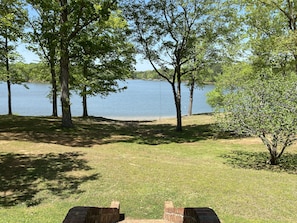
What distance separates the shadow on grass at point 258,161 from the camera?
10.2m

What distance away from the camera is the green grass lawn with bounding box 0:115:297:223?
6.42 m

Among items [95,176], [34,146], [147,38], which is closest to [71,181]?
[95,176]

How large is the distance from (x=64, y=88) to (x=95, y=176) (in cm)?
892

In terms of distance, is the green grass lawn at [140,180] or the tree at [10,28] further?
the tree at [10,28]

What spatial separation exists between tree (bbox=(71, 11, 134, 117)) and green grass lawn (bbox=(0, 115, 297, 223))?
17.7 feet

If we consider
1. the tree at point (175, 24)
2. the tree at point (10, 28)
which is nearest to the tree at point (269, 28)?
the tree at point (175, 24)

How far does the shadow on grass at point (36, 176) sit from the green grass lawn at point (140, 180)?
0.9 inches

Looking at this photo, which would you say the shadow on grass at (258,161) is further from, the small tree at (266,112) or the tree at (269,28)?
the tree at (269,28)

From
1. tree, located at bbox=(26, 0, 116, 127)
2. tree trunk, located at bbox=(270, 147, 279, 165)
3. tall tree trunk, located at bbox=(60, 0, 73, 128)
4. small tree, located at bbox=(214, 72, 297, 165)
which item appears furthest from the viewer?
tall tree trunk, located at bbox=(60, 0, 73, 128)

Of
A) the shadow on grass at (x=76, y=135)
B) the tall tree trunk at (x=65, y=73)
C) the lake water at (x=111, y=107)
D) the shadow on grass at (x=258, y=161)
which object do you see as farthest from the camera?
the lake water at (x=111, y=107)

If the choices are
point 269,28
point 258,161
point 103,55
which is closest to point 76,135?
point 103,55

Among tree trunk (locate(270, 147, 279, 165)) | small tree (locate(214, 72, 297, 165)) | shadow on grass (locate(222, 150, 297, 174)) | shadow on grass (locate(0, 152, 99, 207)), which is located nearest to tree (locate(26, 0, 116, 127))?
shadow on grass (locate(0, 152, 99, 207))

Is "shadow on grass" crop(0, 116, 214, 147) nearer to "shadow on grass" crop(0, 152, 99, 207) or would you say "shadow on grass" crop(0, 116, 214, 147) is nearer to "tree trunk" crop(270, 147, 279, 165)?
"shadow on grass" crop(0, 152, 99, 207)

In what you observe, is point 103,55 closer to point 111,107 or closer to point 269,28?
point 269,28
